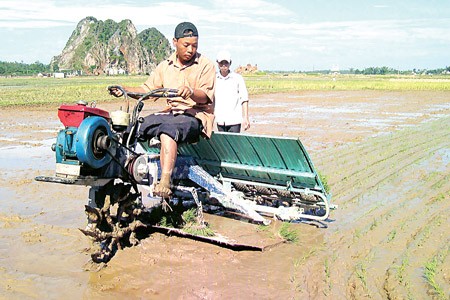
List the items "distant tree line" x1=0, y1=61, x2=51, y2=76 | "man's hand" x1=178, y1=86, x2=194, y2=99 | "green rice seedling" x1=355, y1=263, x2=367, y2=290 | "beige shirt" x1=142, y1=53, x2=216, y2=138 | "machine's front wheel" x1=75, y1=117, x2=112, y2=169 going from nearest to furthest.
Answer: "machine's front wheel" x1=75, y1=117, x2=112, y2=169 → "green rice seedling" x1=355, y1=263, x2=367, y2=290 → "man's hand" x1=178, y1=86, x2=194, y2=99 → "beige shirt" x1=142, y1=53, x2=216, y2=138 → "distant tree line" x1=0, y1=61, x2=51, y2=76

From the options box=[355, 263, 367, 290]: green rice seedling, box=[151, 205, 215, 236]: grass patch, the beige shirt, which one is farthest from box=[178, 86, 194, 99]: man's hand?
box=[355, 263, 367, 290]: green rice seedling

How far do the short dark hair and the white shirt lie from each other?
2.16 metres

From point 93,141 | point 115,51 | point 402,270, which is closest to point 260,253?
point 402,270

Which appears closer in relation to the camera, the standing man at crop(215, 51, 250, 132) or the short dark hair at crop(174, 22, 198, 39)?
the short dark hair at crop(174, 22, 198, 39)

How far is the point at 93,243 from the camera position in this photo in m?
4.56

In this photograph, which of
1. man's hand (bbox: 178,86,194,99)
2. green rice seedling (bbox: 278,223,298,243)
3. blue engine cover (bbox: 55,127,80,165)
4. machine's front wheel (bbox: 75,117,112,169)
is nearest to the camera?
machine's front wheel (bbox: 75,117,112,169)

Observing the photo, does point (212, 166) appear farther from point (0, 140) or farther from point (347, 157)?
point (0, 140)

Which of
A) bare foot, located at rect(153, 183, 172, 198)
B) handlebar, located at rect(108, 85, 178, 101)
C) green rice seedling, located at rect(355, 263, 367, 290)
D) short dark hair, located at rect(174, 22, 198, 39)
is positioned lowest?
green rice seedling, located at rect(355, 263, 367, 290)

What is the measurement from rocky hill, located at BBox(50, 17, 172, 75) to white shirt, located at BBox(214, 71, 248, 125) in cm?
13834

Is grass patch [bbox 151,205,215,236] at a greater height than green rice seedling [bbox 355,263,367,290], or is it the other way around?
grass patch [bbox 151,205,215,236]

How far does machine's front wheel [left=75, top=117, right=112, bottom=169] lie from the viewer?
3.99 meters

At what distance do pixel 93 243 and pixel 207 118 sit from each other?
161 cm

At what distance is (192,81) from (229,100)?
1.93 meters

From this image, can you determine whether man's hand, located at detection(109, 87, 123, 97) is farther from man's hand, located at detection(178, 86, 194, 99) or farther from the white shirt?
the white shirt
